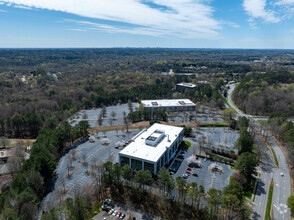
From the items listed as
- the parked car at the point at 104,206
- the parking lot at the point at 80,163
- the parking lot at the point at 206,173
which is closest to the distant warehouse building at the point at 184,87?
the parking lot at the point at 206,173

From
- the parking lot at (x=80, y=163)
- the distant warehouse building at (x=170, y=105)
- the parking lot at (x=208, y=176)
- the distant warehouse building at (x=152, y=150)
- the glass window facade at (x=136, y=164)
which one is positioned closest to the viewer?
the parking lot at (x=80, y=163)

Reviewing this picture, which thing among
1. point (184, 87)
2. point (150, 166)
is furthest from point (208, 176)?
point (184, 87)

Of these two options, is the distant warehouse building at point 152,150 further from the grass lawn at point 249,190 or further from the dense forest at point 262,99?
the dense forest at point 262,99

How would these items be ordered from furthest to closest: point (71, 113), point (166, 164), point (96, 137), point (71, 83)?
point (71, 83) < point (71, 113) < point (96, 137) < point (166, 164)

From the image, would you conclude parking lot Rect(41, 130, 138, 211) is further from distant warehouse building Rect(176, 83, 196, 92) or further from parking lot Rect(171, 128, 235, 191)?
distant warehouse building Rect(176, 83, 196, 92)

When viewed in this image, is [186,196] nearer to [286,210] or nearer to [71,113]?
[286,210]

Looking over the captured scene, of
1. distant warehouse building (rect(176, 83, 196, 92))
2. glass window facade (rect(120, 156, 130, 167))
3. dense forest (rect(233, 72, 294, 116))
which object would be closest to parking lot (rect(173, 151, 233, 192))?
glass window facade (rect(120, 156, 130, 167))

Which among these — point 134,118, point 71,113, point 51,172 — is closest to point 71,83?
point 71,113

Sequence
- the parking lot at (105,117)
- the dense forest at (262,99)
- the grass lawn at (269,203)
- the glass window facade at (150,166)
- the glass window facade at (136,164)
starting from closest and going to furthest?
the grass lawn at (269,203), the glass window facade at (150,166), the glass window facade at (136,164), the parking lot at (105,117), the dense forest at (262,99)
